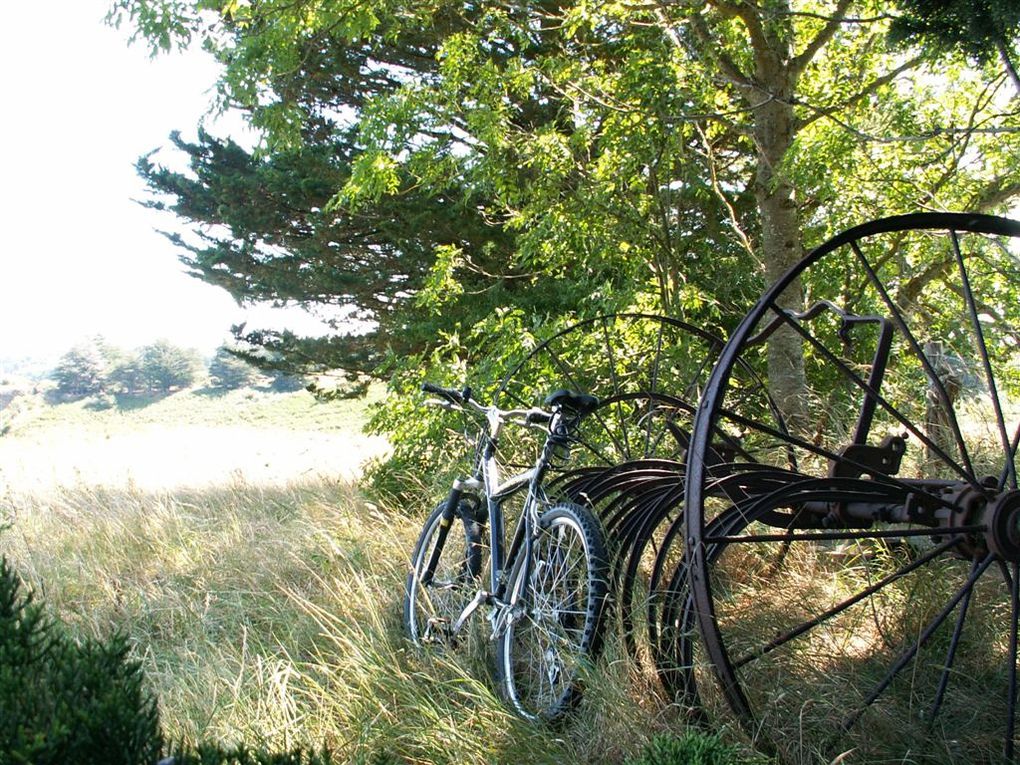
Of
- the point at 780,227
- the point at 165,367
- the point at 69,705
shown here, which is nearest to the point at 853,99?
the point at 780,227

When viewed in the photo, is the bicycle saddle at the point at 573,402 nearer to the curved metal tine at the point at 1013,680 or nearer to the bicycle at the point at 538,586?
the bicycle at the point at 538,586

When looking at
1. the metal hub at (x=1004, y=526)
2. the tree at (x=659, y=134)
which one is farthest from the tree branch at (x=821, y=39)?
the metal hub at (x=1004, y=526)

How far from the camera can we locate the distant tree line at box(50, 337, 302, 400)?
4181cm

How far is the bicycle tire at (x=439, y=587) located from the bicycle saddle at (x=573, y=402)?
0.84 m

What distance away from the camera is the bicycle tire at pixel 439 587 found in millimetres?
3385

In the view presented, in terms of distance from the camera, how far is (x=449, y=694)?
297cm

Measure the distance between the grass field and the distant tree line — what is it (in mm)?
35176

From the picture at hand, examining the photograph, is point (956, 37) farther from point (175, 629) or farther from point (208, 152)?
point (208, 152)

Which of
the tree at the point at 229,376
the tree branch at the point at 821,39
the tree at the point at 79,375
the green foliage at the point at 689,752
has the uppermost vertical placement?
the tree branch at the point at 821,39

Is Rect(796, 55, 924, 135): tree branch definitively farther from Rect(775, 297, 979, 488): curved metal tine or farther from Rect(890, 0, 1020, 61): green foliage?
Rect(775, 297, 979, 488): curved metal tine

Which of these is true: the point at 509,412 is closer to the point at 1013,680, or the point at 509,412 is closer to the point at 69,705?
the point at 1013,680

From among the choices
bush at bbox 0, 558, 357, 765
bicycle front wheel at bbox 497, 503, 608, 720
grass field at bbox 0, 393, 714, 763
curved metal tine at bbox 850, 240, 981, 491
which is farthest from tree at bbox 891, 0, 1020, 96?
bush at bbox 0, 558, 357, 765

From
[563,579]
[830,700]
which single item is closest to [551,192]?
[563,579]

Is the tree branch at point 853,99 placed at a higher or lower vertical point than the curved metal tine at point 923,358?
higher
